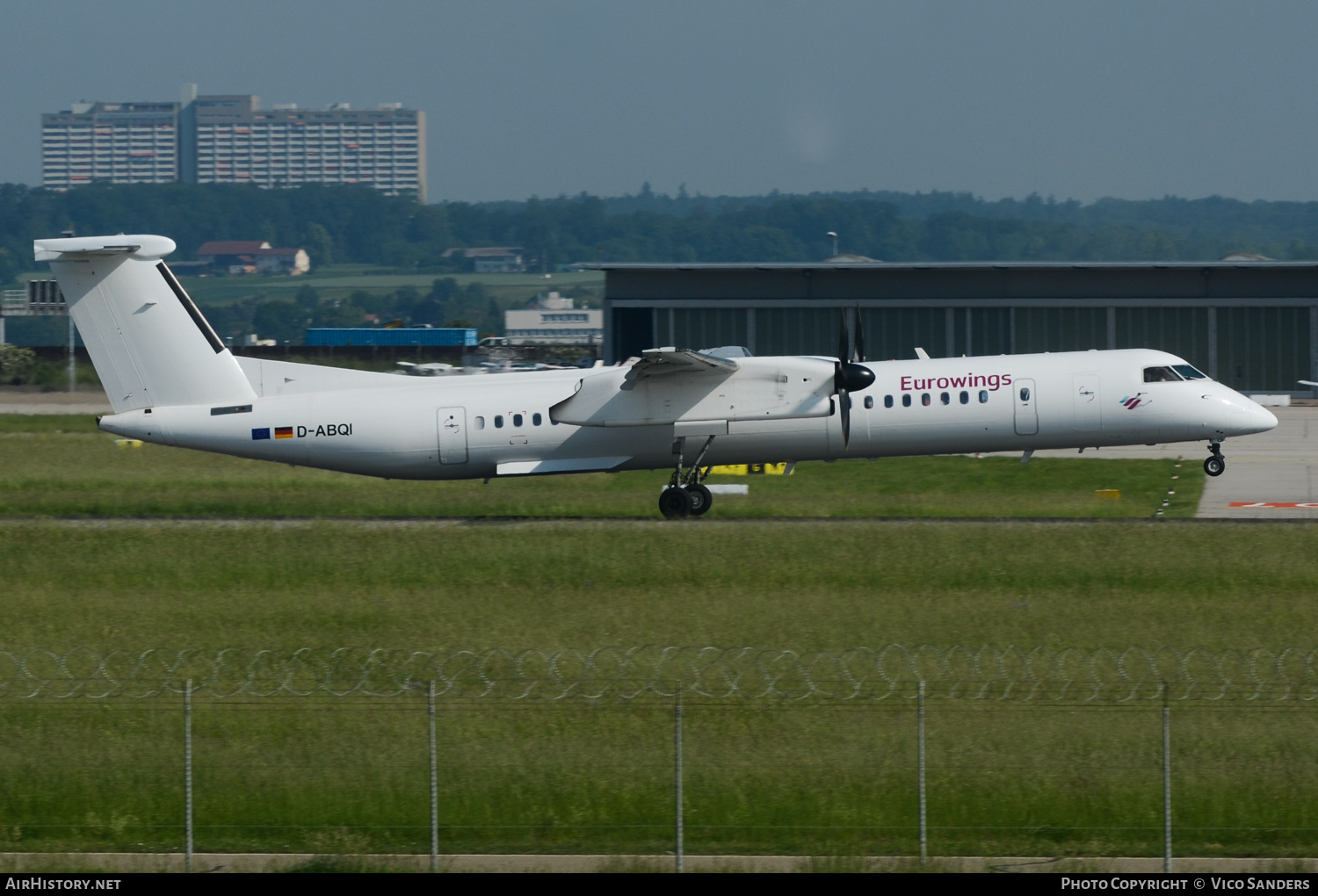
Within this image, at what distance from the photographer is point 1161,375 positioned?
102ft

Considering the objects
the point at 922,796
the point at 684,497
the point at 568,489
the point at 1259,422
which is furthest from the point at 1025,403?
the point at 922,796

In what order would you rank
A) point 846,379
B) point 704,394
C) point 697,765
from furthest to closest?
point 704,394
point 846,379
point 697,765

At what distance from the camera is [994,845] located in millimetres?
13148

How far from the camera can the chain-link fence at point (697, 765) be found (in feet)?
43.7

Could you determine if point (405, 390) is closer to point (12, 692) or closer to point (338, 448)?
point (338, 448)

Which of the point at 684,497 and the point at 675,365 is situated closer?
the point at 675,365

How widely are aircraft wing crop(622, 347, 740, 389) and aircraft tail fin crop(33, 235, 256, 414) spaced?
7786 millimetres

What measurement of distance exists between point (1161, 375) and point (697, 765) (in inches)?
779

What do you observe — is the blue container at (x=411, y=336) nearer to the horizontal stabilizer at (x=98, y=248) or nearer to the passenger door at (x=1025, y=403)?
the horizontal stabilizer at (x=98, y=248)

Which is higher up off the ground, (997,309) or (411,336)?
(411,336)

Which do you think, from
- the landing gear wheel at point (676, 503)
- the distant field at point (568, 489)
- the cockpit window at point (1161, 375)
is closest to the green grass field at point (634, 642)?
the distant field at point (568, 489)

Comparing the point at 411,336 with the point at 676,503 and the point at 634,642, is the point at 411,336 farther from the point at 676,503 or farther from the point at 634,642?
the point at 634,642

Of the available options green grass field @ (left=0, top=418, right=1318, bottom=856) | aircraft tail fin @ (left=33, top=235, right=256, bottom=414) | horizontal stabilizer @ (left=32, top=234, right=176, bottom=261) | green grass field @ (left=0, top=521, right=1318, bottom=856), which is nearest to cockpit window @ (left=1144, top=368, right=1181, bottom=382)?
green grass field @ (left=0, top=418, right=1318, bottom=856)

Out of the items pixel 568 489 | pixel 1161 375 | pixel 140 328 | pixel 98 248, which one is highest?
pixel 98 248
